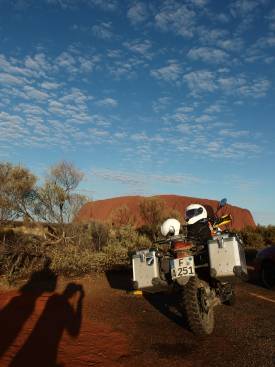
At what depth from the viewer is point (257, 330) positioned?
246 inches

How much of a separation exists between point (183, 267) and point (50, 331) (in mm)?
2238

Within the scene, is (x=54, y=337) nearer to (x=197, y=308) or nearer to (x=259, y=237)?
(x=197, y=308)

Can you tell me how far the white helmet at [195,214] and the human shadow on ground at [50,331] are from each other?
2.47 metres

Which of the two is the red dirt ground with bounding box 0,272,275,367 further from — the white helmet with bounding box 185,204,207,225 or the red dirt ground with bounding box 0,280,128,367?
the white helmet with bounding box 185,204,207,225

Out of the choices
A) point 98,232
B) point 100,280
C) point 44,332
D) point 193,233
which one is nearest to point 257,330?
point 193,233

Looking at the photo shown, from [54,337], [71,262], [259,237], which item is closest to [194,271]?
[54,337]

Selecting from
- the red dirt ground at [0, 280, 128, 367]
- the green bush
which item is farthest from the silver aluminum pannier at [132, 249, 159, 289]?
the green bush

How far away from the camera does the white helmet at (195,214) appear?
6984mm

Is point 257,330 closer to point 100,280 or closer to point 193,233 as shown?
point 193,233

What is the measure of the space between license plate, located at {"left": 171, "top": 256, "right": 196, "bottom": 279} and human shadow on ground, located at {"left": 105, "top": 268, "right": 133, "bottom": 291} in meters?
4.65

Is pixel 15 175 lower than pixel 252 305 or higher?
higher

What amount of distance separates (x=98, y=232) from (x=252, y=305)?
1173cm

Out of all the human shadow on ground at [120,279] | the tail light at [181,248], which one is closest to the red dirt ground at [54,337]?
the tail light at [181,248]

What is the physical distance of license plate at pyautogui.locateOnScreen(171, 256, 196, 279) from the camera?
6.02 meters
